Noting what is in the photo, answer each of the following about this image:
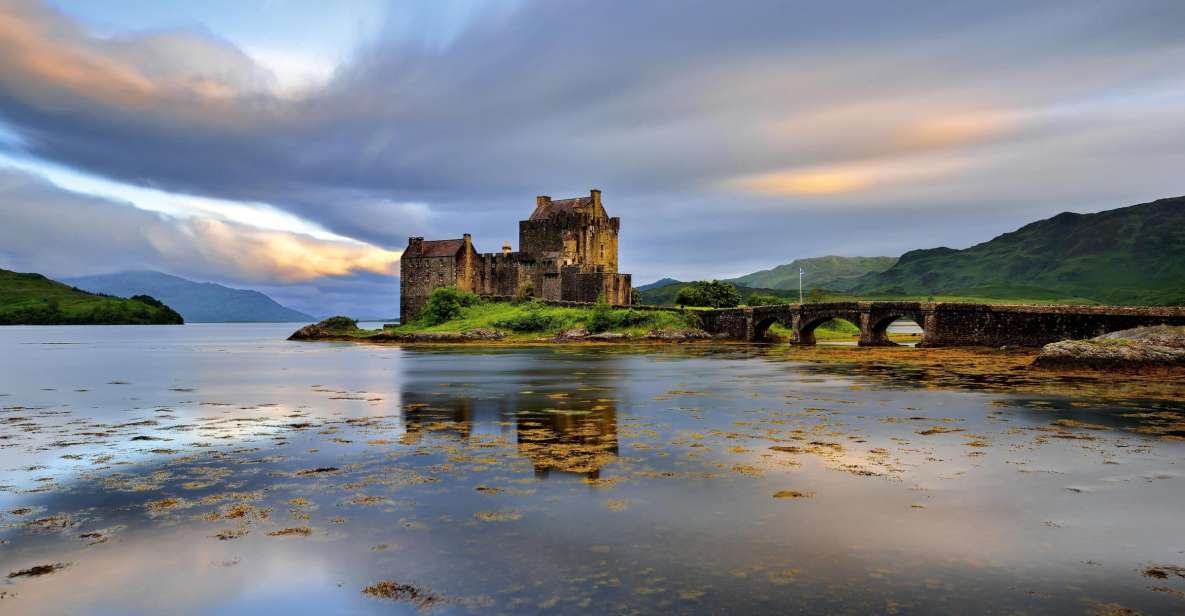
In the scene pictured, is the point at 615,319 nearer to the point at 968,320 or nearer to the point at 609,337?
the point at 609,337

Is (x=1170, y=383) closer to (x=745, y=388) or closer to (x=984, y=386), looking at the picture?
(x=984, y=386)

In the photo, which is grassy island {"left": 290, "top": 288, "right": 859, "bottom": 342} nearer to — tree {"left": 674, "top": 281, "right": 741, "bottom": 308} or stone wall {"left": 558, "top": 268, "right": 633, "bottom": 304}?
stone wall {"left": 558, "top": 268, "right": 633, "bottom": 304}

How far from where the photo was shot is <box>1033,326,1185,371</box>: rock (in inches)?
1266

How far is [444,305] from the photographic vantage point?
99500 millimetres

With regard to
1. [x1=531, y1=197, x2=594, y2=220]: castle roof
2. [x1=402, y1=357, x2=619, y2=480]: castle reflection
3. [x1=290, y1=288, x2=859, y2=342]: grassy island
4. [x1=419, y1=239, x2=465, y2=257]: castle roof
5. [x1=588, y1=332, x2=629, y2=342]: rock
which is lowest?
[x1=402, y1=357, x2=619, y2=480]: castle reflection

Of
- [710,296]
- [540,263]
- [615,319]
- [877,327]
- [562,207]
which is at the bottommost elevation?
[877,327]

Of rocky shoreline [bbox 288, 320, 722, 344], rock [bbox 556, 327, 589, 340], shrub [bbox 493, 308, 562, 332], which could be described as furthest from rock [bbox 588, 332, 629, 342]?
shrub [bbox 493, 308, 562, 332]

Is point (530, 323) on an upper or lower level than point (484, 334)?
upper

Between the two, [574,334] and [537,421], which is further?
[574,334]

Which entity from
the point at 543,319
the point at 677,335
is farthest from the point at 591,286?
the point at 677,335

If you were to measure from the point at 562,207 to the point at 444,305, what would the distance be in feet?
74.0

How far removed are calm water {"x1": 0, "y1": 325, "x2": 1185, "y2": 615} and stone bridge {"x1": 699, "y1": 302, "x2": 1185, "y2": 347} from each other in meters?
27.8

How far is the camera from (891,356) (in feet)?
168

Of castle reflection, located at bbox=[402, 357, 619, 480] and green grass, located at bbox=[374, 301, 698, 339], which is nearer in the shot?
castle reflection, located at bbox=[402, 357, 619, 480]
